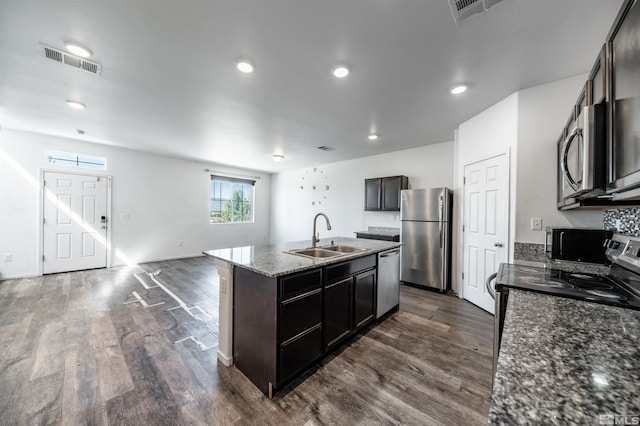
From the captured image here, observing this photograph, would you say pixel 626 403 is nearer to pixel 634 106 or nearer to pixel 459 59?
pixel 634 106

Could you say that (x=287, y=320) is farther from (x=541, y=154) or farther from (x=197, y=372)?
(x=541, y=154)

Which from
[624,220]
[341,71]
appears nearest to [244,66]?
[341,71]

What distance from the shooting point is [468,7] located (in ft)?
4.99

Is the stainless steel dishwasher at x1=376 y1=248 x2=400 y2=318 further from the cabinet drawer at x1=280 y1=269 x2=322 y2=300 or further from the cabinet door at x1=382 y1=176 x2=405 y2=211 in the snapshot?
the cabinet door at x1=382 y1=176 x2=405 y2=211

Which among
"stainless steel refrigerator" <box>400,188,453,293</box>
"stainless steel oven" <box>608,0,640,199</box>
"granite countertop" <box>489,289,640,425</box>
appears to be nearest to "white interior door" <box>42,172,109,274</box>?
"stainless steel refrigerator" <box>400,188,453,293</box>

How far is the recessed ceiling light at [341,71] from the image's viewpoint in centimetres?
217

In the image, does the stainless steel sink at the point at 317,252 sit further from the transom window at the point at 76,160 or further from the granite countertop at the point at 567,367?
the transom window at the point at 76,160

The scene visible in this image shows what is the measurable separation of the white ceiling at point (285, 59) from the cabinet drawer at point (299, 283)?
70.3 inches

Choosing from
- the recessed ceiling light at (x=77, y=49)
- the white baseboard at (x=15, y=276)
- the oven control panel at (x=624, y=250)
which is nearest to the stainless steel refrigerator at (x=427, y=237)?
the oven control panel at (x=624, y=250)

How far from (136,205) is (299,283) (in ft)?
17.6

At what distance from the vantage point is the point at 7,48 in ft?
6.50

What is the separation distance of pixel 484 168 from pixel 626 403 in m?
3.19

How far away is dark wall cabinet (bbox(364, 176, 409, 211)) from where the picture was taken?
187 inches

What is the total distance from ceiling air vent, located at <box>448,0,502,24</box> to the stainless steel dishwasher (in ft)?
6.97
